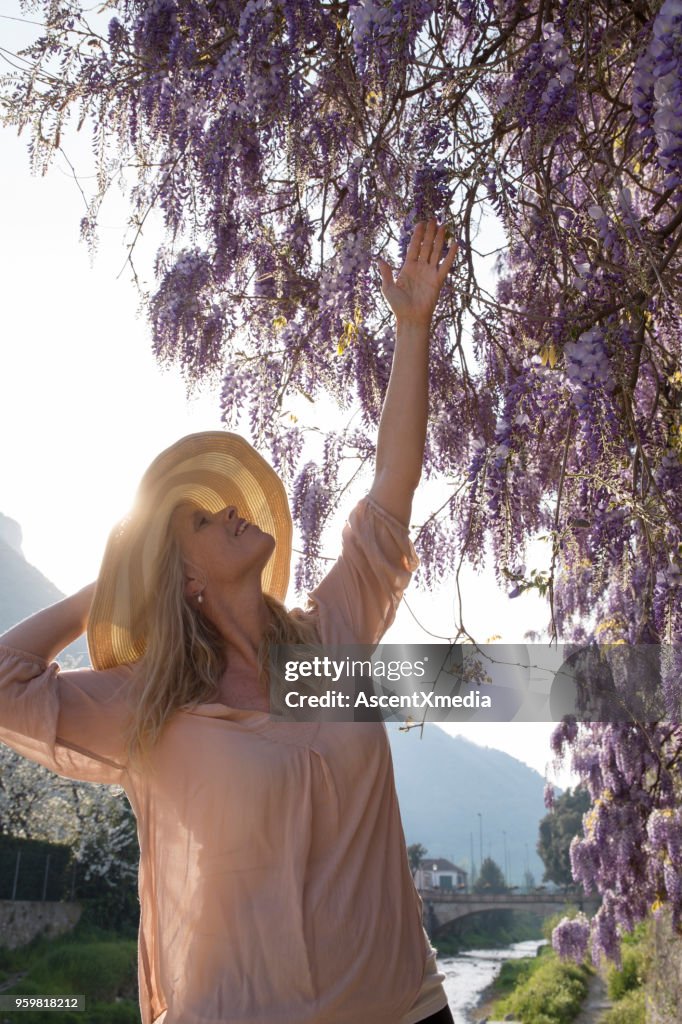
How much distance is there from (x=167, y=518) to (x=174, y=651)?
369 mm

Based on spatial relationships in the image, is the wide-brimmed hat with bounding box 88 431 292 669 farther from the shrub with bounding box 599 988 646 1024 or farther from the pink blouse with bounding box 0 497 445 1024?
the shrub with bounding box 599 988 646 1024

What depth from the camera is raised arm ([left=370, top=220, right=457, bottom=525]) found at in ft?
7.33

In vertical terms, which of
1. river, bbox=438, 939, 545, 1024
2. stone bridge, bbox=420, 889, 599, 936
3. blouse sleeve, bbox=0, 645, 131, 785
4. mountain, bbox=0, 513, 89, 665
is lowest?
river, bbox=438, 939, 545, 1024

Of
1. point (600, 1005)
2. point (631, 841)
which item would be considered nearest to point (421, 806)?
point (600, 1005)

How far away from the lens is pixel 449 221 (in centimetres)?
251

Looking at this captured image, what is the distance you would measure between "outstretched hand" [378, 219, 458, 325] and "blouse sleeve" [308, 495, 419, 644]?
0.43m

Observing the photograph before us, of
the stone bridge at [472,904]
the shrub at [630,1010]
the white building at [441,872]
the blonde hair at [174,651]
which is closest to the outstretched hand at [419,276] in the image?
the blonde hair at [174,651]

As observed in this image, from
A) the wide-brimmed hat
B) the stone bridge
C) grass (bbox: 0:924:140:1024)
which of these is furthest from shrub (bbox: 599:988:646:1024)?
the stone bridge

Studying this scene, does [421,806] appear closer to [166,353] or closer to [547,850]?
[547,850]

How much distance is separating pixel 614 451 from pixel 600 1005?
2316 cm

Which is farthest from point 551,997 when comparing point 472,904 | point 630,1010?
point 472,904

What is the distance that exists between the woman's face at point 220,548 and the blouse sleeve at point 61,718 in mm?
350

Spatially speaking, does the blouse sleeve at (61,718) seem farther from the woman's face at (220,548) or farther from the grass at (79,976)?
the grass at (79,976)

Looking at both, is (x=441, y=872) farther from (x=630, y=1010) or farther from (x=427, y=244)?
(x=427, y=244)
